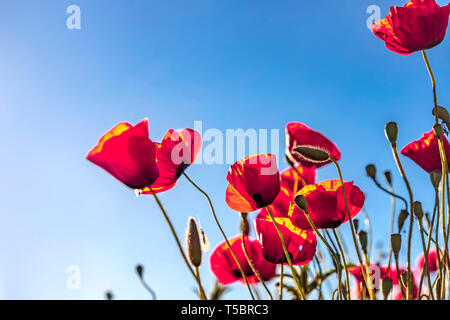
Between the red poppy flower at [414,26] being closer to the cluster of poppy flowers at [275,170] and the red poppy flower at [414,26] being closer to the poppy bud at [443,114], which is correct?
the cluster of poppy flowers at [275,170]

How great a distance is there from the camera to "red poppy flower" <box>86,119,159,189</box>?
50cm

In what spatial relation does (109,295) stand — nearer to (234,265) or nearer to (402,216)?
(234,265)

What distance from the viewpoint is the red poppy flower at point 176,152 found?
574 millimetres

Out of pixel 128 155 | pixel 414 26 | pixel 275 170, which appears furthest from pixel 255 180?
pixel 414 26

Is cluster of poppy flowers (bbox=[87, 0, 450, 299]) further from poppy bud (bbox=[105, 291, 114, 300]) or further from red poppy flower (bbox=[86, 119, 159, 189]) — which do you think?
poppy bud (bbox=[105, 291, 114, 300])

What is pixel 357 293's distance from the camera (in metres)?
0.78

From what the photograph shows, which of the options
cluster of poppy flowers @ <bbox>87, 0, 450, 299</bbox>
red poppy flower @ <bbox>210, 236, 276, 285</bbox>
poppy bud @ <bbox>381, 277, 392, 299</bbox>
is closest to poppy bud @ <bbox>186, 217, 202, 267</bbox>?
cluster of poppy flowers @ <bbox>87, 0, 450, 299</bbox>

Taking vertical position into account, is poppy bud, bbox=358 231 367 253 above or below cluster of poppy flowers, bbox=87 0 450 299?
below

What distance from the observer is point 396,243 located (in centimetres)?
53

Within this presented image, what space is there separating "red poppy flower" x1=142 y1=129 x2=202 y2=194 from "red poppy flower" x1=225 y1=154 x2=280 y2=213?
5 centimetres

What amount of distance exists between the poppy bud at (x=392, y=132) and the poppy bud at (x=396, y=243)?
10 centimetres

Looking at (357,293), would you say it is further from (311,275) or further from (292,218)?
(292,218)
